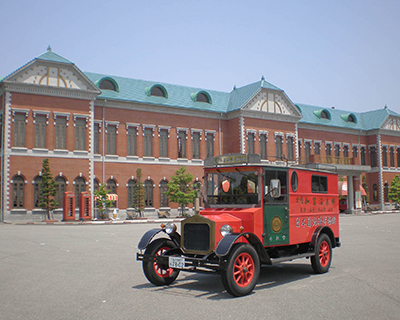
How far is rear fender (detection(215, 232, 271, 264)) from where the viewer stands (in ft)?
24.7

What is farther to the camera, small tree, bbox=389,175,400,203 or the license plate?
small tree, bbox=389,175,400,203

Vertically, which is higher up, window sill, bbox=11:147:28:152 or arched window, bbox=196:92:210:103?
arched window, bbox=196:92:210:103

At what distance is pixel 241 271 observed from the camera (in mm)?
7848

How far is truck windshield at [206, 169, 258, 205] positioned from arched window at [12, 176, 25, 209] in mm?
27725

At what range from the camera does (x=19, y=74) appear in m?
33.9

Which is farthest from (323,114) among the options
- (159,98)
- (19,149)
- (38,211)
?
(19,149)

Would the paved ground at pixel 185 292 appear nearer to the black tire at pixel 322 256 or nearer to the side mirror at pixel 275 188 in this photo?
the black tire at pixel 322 256

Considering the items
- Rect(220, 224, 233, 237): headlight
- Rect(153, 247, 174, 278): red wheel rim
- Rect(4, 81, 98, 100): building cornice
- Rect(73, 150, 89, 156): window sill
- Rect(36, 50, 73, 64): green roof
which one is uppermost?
Rect(36, 50, 73, 64): green roof

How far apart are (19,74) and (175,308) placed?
1239 inches

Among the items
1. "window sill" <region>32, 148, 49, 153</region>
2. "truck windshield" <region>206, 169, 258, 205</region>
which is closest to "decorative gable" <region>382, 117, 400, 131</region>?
"window sill" <region>32, 148, 49, 153</region>

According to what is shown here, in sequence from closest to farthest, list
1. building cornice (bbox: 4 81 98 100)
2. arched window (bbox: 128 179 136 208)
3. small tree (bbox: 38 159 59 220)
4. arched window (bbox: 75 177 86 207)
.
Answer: small tree (bbox: 38 159 59 220)
building cornice (bbox: 4 81 98 100)
arched window (bbox: 75 177 86 207)
arched window (bbox: 128 179 136 208)

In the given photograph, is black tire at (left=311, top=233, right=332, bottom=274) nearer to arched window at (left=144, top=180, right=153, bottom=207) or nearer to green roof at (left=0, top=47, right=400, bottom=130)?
green roof at (left=0, top=47, right=400, bottom=130)

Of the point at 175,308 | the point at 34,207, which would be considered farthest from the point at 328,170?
the point at 34,207

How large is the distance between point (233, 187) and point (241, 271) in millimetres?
2109
